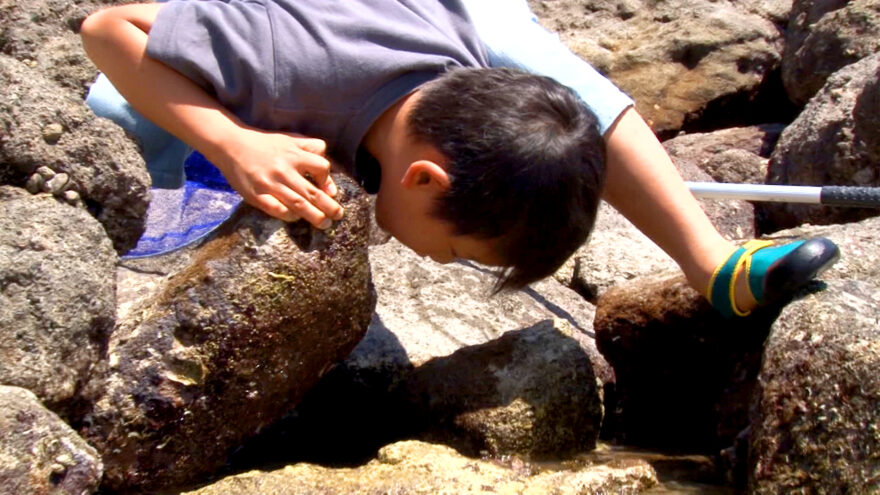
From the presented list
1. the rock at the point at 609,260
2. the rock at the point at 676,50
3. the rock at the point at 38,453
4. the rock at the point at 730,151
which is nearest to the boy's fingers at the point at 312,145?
the rock at the point at 38,453

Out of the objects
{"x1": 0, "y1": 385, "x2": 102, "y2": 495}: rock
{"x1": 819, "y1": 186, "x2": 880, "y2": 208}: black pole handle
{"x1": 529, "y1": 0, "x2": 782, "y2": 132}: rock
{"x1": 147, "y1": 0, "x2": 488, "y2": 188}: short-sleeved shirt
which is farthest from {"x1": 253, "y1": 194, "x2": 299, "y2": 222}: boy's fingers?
{"x1": 529, "y1": 0, "x2": 782, "y2": 132}: rock

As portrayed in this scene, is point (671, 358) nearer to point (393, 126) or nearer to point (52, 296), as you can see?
point (393, 126)

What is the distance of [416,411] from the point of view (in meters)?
2.73

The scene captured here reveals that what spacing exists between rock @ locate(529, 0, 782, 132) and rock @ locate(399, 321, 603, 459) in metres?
3.47

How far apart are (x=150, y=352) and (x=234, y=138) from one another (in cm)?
49

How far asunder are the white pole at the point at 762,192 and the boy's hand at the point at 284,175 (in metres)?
1.57

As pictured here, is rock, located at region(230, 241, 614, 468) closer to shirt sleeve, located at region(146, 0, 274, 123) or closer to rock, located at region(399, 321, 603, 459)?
rock, located at region(399, 321, 603, 459)

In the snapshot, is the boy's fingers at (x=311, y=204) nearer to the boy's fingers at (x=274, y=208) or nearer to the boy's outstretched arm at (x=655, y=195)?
the boy's fingers at (x=274, y=208)

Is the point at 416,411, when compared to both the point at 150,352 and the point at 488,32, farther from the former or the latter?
the point at 488,32

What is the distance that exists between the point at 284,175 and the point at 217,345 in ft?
1.20

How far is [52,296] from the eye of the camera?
83.9 inches

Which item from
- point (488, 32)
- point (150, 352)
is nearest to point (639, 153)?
point (488, 32)

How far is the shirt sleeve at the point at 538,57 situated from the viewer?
9.39 ft

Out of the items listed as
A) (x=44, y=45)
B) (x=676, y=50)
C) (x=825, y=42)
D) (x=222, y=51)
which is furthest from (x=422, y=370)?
(x=676, y=50)
